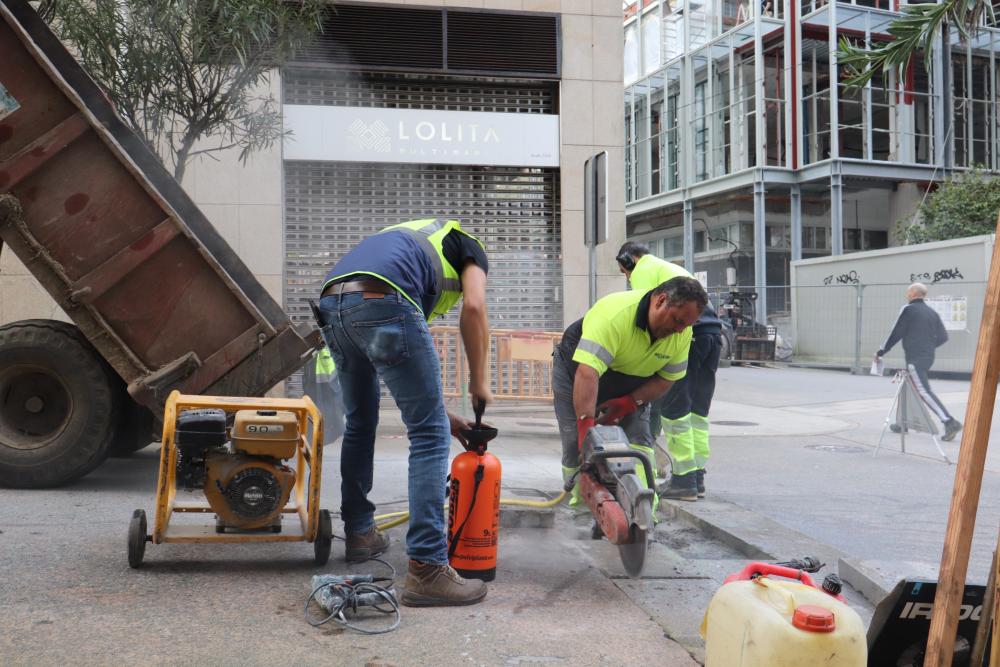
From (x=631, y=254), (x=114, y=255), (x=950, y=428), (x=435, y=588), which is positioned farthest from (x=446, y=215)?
(x=435, y=588)

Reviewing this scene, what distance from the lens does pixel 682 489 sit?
19.2 ft

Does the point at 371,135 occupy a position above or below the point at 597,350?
above

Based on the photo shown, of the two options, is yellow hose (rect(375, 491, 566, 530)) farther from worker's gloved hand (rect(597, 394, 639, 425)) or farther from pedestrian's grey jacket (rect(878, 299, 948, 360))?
pedestrian's grey jacket (rect(878, 299, 948, 360))

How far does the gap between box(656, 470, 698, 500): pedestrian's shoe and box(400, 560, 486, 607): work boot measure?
261 centimetres

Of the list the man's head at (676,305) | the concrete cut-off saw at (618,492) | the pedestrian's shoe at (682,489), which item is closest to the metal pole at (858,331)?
the pedestrian's shoe at (682,489)

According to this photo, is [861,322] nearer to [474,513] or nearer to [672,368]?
[672,368]

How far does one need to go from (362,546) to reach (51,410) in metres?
2.81

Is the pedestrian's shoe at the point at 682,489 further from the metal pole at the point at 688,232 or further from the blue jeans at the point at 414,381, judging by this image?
the metal pole at the point at 688,232

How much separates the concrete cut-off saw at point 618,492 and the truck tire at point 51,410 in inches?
122

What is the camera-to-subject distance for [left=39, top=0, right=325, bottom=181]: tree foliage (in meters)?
7.21

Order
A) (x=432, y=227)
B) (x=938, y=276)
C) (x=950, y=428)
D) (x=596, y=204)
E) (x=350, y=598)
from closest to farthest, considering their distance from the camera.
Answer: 1. (x=350, y=598)
2. (x=432, y=227)
3. (x=596, y=204)
4. (x=950, y=428)
5. (x=938, y=276)

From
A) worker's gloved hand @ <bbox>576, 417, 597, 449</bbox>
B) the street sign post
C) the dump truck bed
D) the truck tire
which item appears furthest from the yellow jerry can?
the street sign post

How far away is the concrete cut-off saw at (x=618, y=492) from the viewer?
12.3 ft

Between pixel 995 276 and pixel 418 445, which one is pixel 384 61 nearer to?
pixel 418 445
